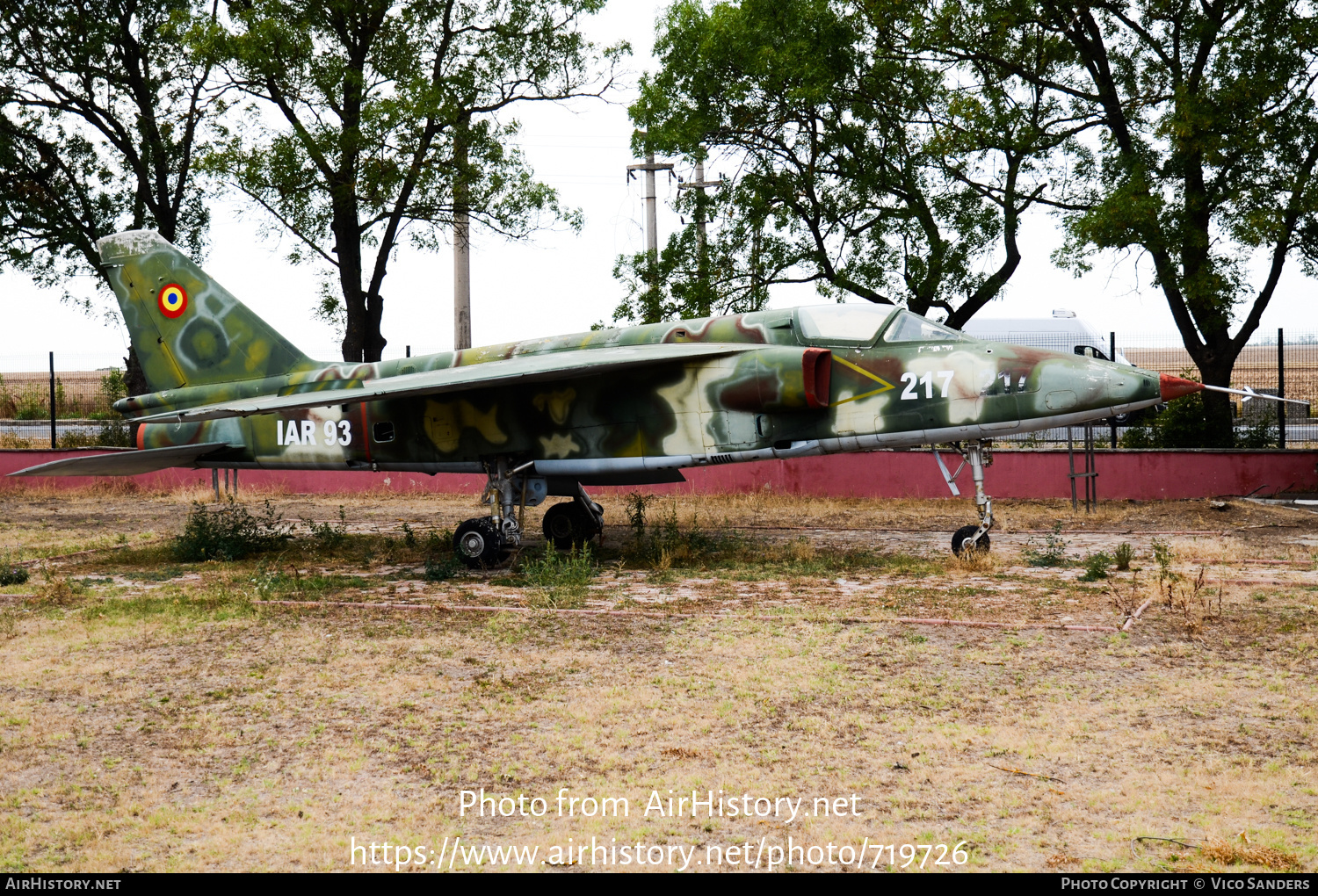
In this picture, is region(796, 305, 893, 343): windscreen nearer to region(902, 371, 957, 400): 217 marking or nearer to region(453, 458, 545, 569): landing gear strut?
region(902, 371, 957, 400): 217 marking

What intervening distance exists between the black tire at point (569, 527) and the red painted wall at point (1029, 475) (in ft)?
21.6

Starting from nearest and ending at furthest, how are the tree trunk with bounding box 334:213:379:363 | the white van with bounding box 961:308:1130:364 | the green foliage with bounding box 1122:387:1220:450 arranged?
1. the green foliage with bounding box 1122:387:1220:450
2. the tree trunk with bounding box 334:213:379:363
3. the white van with bounding box 961:308:1130:364

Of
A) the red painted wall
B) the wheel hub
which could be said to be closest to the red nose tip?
the wheel hub

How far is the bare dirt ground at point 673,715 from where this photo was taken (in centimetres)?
435

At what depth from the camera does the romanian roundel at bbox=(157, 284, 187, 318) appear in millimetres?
14172

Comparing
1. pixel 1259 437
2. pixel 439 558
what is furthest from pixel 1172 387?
pixel 1259 437

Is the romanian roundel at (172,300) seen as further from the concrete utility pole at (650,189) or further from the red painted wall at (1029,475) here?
the concrete utility pole at (650,189)

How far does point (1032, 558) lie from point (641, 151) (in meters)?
16.6

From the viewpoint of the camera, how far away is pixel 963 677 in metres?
6.80

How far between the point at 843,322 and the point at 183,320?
8.92 metres

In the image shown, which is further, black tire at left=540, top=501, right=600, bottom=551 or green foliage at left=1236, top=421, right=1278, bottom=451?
green foliage at left=1236, top=421, right=1278, bottom=451

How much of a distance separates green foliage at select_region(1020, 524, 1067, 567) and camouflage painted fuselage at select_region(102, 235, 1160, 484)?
1.71m

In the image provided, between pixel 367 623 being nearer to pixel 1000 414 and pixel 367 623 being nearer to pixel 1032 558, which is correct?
pixel 1000 414
